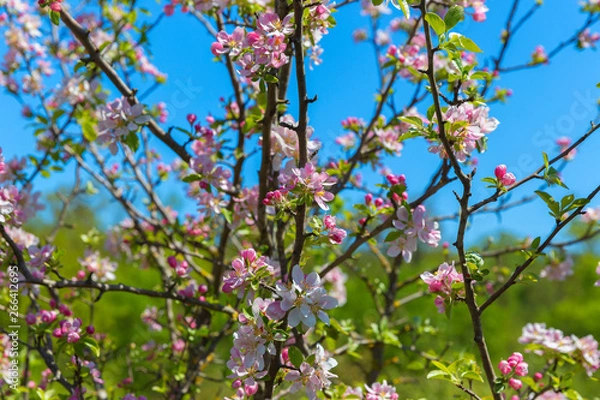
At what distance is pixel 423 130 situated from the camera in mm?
1441

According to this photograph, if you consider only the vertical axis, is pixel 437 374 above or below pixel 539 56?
below

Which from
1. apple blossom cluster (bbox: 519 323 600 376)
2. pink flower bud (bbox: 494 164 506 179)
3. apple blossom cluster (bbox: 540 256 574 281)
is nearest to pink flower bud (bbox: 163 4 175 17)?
pink flower bud (bbox: 494 164 506 179)

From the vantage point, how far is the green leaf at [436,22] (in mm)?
1260

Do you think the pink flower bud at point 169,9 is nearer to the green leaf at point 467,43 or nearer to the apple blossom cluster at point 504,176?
the green leaf at point 467,43

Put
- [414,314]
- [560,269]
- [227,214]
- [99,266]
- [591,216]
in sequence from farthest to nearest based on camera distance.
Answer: [414,314] → [591,216] → [560,269] → [99,266] → [227,214]

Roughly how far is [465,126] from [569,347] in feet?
3.37

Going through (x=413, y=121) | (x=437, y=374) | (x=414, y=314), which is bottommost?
(x=437, y=374)

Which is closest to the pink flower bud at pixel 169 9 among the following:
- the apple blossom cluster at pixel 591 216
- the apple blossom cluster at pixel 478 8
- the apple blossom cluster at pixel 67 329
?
the apple blossom cluster at pixel 478 8

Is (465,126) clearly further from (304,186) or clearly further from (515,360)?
(515,360)

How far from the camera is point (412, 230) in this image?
157 cm

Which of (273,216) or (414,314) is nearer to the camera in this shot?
(273,216)

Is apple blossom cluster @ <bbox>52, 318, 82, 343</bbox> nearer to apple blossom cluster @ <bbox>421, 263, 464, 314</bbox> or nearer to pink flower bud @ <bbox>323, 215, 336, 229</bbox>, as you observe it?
pink flower bud @ <bbox>323, 215, 336, 229</bbox>

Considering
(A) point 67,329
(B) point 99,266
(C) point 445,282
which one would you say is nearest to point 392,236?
(C) point 445,282

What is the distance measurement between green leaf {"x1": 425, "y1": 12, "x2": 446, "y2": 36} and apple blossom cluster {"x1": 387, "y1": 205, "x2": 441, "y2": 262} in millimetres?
492
